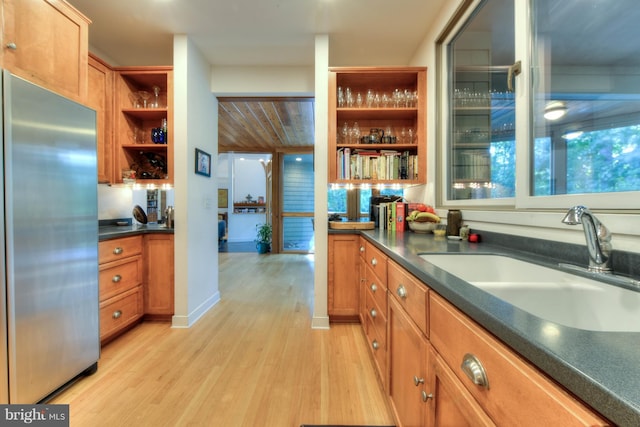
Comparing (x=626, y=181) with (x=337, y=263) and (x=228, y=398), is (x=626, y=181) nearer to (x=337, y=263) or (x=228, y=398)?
(x=337, y=263)

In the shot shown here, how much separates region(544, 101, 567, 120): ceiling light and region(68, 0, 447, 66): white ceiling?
53.6 inches

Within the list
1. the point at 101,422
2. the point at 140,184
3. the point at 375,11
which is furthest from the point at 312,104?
the point at 101,422

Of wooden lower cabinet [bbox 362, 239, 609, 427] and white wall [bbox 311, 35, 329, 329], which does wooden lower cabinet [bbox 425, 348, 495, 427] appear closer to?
wooden lower cabinet [bbox 362, 239, 609, 427]

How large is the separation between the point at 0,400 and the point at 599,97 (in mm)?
2865

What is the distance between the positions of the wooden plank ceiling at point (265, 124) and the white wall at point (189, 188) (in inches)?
23.8

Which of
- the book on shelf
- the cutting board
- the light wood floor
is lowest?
the light wood floor

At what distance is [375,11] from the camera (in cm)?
215

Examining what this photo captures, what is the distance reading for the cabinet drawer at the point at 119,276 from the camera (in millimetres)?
2006

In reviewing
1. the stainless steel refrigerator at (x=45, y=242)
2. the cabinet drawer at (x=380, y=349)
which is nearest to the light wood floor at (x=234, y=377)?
the cabinet drawer at (x=380, y=349)

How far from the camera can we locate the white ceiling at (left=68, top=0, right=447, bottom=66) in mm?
2100

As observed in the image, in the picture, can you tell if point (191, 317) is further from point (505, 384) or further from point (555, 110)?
point (555, 110)

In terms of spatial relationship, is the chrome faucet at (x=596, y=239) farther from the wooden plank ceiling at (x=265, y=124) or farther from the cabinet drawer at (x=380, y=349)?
the wooden plank ceiling at (x=265, y=124)

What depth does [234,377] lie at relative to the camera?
170 centimetres

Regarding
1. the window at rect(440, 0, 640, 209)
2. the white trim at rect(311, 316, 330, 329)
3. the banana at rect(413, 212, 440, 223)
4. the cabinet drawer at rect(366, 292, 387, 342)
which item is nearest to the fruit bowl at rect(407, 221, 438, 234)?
the banana at rect(413, 212, 440, 223)
